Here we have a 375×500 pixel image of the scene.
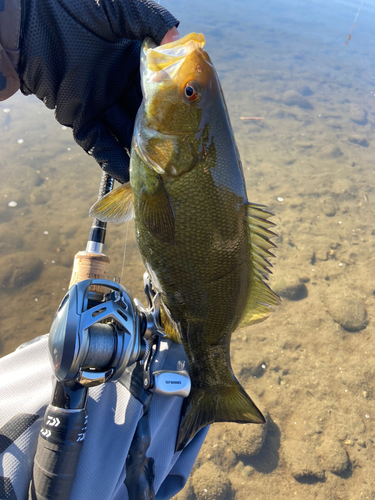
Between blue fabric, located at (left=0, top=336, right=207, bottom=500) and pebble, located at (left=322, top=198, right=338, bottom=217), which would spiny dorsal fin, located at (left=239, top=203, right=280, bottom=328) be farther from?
pebble, located at (left=322, top=198, right=338, bottom=217)

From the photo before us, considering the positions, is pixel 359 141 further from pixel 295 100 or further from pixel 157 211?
pixel 157 211

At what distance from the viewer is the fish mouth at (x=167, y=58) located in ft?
4.13

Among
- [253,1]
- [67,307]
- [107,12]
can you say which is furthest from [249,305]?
[253,1]

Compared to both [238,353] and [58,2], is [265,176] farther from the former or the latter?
[58,2]

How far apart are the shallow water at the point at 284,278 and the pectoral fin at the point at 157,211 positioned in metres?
2.60

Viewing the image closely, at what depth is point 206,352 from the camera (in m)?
1.57

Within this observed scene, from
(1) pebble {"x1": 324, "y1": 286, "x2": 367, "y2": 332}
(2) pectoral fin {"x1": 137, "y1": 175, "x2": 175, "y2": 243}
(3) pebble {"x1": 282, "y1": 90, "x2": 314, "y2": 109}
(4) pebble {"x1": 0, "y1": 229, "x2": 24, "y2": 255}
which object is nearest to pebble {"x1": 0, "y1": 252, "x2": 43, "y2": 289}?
(4) pebble {"x1": 0, "y1": 229, "x2": 24, "y2": 255}

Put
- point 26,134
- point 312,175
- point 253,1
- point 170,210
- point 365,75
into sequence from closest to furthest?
1. point 170,210
2. point 26,134
3. point 312,175
4. point 365,75
5. point 253,1

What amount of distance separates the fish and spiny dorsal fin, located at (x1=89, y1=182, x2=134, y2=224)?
0.03 ft

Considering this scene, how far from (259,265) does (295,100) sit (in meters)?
9.65

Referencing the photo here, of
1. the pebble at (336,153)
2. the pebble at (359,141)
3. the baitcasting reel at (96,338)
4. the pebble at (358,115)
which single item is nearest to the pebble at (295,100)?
the pebble at (358,115)

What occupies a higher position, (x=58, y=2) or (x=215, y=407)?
(x=58, y=2)

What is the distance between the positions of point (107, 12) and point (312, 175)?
18.6 ft

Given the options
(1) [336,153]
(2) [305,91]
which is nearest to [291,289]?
(1) [336,153]
